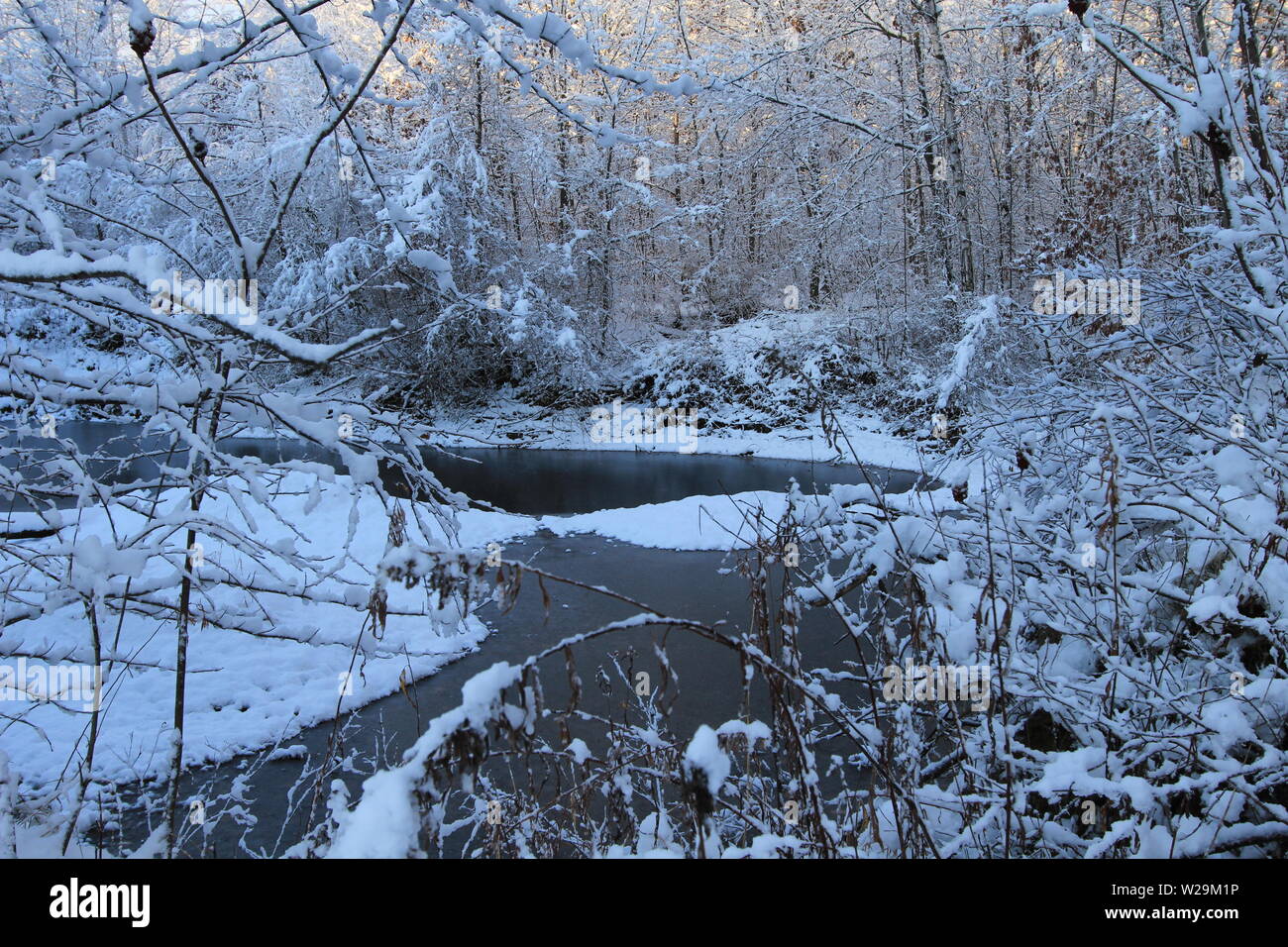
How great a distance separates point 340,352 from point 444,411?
2216 cm

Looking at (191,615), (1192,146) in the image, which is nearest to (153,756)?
(191,615)

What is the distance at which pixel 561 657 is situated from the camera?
21.5 feet
